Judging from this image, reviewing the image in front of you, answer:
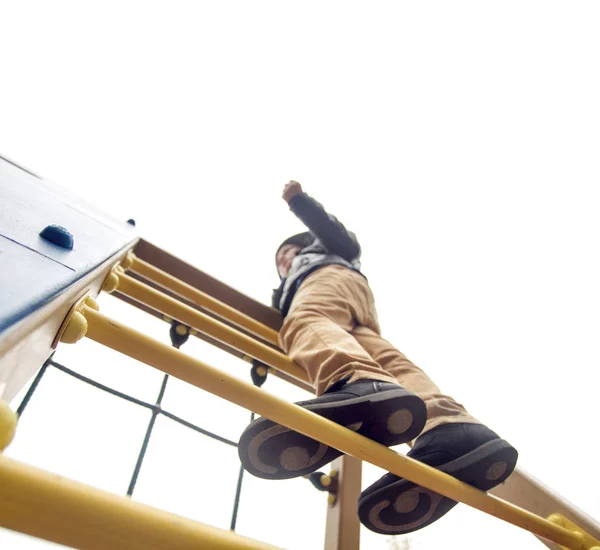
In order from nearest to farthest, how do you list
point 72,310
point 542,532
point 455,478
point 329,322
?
point 72,310
point 455,478
point 542,532
point 329,322

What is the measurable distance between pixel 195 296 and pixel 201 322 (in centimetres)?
19

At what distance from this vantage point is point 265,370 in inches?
48.6

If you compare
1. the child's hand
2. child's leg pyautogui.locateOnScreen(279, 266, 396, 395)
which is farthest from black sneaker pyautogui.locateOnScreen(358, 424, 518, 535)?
the child's hand

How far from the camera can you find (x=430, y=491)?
70cm

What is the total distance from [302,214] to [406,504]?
819 millimetres

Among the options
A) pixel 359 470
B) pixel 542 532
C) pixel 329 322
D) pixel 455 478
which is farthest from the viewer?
pixel 359 470

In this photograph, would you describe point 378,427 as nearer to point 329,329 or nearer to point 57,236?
point 329,329

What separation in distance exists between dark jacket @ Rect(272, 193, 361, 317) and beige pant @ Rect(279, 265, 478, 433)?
0.05 metres

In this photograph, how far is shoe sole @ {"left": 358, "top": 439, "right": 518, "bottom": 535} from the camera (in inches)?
26.7

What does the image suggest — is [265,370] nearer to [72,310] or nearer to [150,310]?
[150,310]

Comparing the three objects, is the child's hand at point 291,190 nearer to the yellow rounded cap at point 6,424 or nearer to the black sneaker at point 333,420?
the black sneaker at point 333,420

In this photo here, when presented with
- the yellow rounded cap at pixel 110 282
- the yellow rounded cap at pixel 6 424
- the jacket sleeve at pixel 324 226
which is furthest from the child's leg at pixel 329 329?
the yellow rounded cap at pixel 6 424

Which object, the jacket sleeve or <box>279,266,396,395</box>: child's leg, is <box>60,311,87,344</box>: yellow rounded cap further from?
the jacket sleeve

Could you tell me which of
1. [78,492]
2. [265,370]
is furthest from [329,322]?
[78,492]
